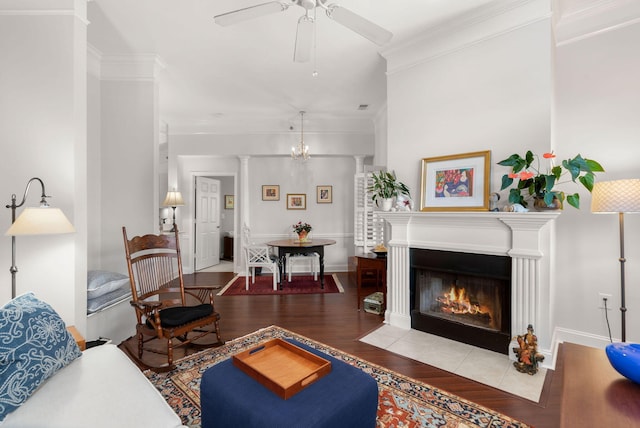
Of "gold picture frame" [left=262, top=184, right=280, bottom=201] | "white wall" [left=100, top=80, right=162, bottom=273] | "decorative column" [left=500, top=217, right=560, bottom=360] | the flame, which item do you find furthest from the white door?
"decorative column" [left=500, top=217, right=560, bottom=360]

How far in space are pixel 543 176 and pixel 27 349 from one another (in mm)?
3305

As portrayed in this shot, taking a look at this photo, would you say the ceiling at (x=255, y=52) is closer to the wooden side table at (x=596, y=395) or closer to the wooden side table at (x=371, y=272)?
the wooden side table at (x=371, y=272)

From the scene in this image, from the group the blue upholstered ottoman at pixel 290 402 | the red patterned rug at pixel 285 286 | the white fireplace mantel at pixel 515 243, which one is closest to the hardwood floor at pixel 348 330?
the red patterned rug at pixel 285 286

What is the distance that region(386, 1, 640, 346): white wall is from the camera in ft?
7.94

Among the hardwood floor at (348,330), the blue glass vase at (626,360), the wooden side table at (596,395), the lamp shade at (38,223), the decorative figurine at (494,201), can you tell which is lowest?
the hardwood floor at (348,330)

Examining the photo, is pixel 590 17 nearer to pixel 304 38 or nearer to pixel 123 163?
pixel 304 38

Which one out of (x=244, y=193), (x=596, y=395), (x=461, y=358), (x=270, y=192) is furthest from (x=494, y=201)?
(x=244, y=193)

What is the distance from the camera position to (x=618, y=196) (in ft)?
6.83

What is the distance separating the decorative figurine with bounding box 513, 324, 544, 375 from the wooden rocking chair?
2.54m

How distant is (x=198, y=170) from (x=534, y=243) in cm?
602

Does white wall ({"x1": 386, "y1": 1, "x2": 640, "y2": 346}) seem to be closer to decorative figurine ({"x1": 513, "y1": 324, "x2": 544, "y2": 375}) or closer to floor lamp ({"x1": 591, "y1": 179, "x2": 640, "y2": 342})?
decorative figurine ({"x1": 513, "y1": 324, "x2": 544, "y2": 375})

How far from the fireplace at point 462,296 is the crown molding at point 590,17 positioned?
219cm

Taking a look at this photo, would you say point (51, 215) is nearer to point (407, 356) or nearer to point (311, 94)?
point (407, 356)

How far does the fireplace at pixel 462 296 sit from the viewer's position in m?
2.55
